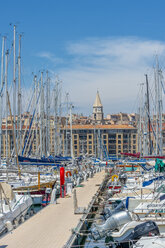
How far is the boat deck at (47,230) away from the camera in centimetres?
1563

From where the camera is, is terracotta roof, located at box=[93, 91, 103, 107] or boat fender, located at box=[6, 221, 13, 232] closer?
boat fender, located at box=[6, 221, 13, 232]

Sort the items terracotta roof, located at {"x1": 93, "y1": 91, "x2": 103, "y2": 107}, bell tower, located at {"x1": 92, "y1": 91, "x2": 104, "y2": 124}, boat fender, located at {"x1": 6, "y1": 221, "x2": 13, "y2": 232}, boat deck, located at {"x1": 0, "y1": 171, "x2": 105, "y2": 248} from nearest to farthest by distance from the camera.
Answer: boat deck, located at {"x1": 0, "y1": 171, "x2": 105, "y2": 248}, boat fender, located at {"x1": 6, "y1": 221, "x2": 13, "y2": 232}, bell tower, located at {"x1": 92, "y1": 91, "x2": 104, "y2": 124}, terracotta roof, located at {"x1": 93, "y1": 91, "x2": 103, "y2": 107}

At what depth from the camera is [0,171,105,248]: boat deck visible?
15632mm

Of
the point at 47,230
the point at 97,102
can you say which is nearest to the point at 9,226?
the point at 47,230

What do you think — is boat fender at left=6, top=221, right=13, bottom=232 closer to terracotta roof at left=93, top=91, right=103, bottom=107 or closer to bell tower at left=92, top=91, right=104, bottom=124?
bell tower at left=92, top=91, right=104, bottom=124

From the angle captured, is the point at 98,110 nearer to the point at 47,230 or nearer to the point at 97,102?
the point at 97,102

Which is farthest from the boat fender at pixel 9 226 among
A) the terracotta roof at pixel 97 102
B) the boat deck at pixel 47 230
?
the terracotta roof at pixel 97 102

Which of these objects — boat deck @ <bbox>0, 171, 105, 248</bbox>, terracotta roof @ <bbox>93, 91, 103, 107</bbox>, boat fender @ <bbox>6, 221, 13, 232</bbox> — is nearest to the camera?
boat deck @ <bbox>0, 171, 105, 248</bbox>

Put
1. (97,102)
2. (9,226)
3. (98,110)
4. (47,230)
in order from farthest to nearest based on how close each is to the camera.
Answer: (97,102) → (98,110) → (9,226) → (47,230)

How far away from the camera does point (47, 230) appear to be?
1761 centimetres

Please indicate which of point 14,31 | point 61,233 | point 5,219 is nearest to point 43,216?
point 5,219

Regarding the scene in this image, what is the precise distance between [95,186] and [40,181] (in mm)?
5499

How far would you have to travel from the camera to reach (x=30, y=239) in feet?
53.2

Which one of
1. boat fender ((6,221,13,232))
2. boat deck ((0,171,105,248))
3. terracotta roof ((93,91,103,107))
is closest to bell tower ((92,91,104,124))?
terracotta roof ((93,91,103,107))
